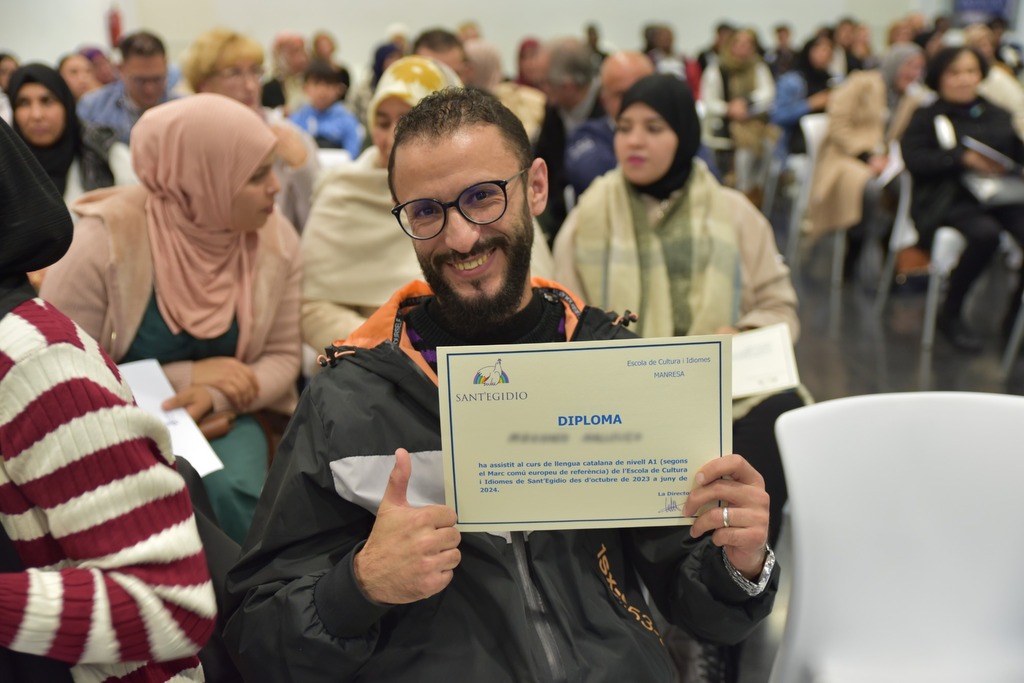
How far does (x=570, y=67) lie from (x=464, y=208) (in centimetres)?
356

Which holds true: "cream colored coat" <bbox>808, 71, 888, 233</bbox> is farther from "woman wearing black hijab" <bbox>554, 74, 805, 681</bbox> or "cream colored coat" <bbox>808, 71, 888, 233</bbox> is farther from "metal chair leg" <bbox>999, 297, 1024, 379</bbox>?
"woman wearing black hijab" <bbox>554, 74, 805, 681</bbox>

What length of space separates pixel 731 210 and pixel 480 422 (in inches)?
74.4

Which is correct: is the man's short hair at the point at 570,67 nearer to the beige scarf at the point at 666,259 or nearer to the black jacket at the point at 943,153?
the black jacket at the point at 943,153

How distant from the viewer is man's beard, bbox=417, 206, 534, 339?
137 centimetres

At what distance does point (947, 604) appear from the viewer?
62.9 inches

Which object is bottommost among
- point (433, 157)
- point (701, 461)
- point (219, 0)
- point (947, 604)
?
point (947, 604)

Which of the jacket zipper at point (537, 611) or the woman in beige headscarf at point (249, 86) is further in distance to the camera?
the woman in beige headscarf at point (249, 86)

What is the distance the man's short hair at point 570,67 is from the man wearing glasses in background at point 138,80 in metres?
1.87

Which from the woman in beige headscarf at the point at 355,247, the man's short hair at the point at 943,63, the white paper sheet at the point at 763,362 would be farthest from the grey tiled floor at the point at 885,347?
the woman in beige headscarf at the point at 355,247

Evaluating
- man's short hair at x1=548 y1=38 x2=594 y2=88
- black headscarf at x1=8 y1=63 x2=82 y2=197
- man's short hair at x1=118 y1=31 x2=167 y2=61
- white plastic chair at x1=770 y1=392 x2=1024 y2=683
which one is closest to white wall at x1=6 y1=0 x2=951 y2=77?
man's short hair at x1=118 y1=31 x2=167 y2=61

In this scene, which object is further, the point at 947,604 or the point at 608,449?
the point at 947,604

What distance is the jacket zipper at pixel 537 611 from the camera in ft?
4.24

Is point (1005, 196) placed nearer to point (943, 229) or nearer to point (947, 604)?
point (943, 229)

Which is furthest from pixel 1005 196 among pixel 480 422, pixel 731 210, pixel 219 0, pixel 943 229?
pixel 219 0
